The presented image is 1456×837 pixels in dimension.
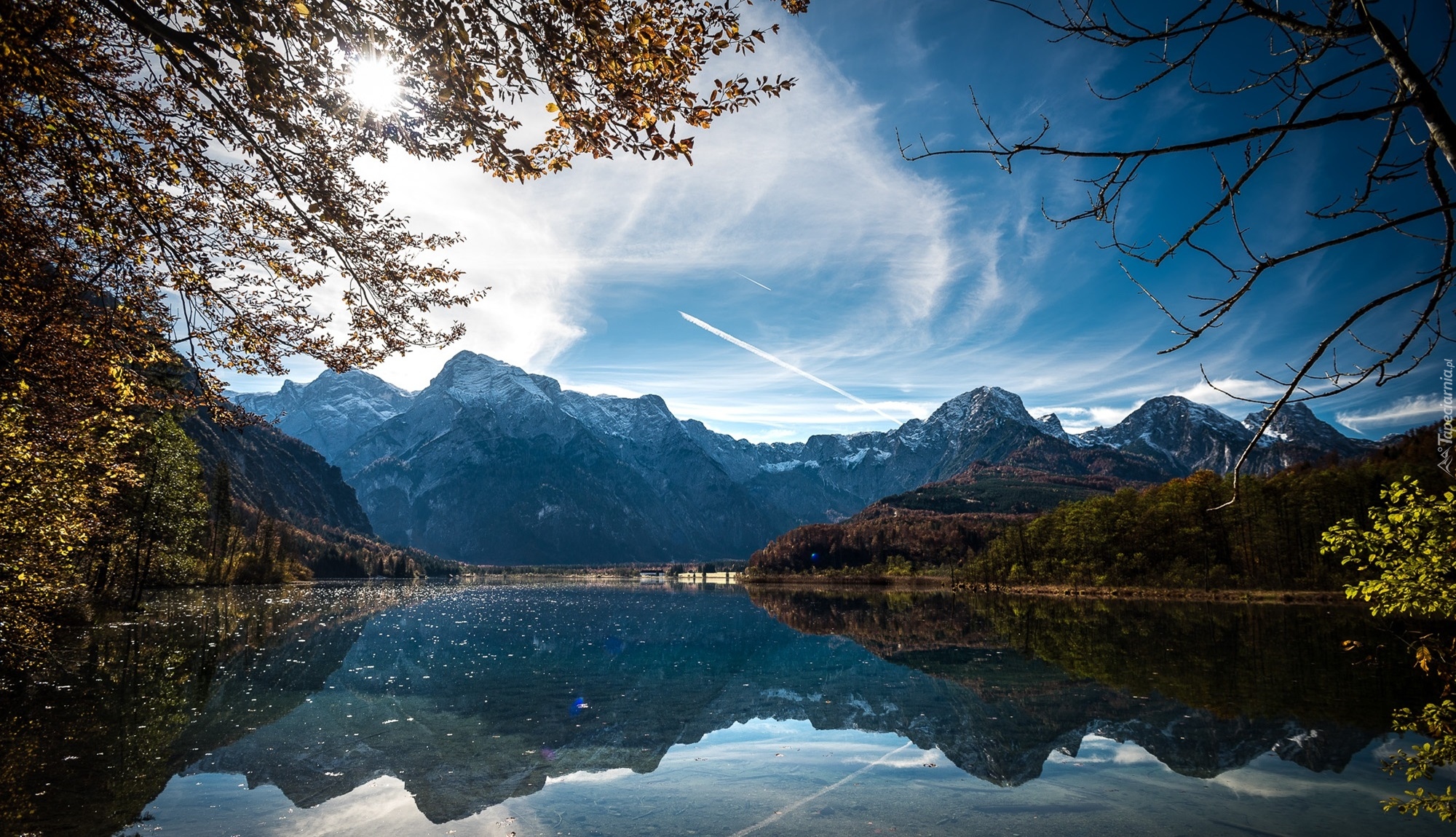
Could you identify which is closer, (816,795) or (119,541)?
(816,795)

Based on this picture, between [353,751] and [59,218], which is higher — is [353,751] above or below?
below

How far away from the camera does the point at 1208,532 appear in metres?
79.1

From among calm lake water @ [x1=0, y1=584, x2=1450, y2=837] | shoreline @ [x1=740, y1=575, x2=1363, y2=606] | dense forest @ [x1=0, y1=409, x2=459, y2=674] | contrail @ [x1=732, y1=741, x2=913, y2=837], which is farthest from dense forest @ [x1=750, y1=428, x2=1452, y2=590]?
dense forest @ [x1=0, y1=409, x2=459, y2=674]

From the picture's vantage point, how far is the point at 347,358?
11.0 m

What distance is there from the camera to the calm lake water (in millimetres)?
11328

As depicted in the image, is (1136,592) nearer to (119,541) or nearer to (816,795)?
(816,795)

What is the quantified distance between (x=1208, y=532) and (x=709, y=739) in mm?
86554

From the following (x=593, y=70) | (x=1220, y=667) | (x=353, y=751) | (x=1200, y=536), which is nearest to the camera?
(x=593, y=70)

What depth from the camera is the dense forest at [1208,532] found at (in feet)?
222

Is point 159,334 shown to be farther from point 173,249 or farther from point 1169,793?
point 1169,793

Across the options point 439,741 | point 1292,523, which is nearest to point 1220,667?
point 439,741

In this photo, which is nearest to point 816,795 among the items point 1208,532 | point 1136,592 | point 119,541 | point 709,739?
point 709,739

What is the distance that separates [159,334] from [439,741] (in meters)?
12.1

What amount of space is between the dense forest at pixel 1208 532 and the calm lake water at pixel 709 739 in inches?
1424
